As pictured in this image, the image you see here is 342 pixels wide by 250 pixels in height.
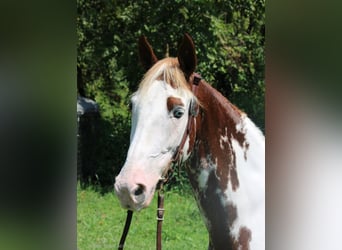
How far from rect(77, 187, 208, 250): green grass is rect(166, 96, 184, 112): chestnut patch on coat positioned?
1.74 ft

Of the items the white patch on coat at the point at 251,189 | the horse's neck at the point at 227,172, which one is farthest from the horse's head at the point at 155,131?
the white patch on coat at the point at 251,189

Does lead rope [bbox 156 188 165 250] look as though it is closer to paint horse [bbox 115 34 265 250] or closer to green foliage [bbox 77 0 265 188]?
paint horse [bbox 115 34 265 250]

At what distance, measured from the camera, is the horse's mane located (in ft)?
7.52

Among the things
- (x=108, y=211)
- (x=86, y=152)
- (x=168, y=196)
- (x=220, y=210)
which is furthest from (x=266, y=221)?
(x=86, y=152)

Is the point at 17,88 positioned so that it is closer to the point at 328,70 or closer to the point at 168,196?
the point at 168,196

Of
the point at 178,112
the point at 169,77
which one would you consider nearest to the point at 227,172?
the point at 178,112

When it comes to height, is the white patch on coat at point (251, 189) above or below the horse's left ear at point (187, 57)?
below

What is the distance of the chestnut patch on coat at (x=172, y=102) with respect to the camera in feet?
7.50

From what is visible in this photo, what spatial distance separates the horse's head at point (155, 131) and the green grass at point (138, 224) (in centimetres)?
29

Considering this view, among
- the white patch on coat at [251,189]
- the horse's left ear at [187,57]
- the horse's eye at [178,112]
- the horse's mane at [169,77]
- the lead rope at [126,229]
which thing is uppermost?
the horse's left ear at [187,57]

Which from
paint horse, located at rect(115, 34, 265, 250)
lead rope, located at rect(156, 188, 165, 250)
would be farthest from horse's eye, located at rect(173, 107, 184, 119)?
lead rope, located at rect(156, 188, 165, 250)

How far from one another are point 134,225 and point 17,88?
110 cm

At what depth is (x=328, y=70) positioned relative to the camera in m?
2.33

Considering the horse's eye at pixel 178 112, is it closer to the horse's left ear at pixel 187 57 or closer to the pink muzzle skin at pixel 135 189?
the horse's left ear at pixel 187 57
